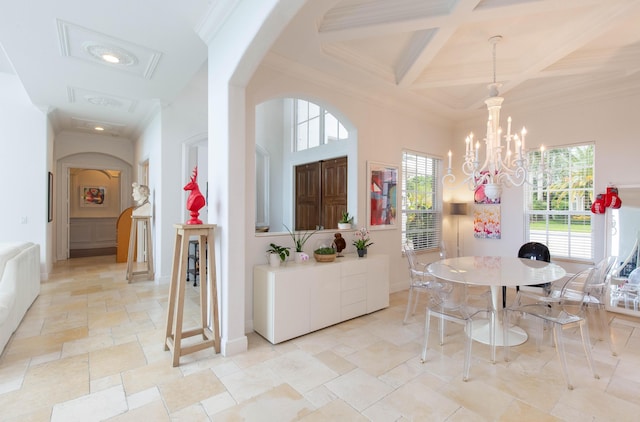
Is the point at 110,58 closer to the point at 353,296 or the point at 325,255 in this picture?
the point at 325,255

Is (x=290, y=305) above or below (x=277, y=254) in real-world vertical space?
below

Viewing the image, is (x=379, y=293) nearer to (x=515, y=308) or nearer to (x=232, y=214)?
(x=515, y=308)

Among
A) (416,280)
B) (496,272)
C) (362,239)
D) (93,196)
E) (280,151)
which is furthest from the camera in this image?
(93,196)

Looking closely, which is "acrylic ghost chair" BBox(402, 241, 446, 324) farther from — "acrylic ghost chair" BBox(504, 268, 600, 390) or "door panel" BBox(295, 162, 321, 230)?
"door panel" BBox(295, 162, 321, 230)

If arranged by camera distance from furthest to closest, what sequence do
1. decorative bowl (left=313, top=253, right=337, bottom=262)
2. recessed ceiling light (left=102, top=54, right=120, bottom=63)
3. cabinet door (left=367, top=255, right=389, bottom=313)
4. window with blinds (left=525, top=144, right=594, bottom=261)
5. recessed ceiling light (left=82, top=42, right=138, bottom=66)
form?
window with blinds (left=525, top=144, right=594, bottom=261), cabinet door (left=367, top=255, right=389, bottom=313), decorative bowl (left=313, top=253, right=337, bottom=262), recessed ceiling light (left=102, top=54, right=120, bottom=63), recessed ceiling light (left=82, top=42, right=138, bottom=66)

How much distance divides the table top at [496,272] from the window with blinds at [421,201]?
168 cm

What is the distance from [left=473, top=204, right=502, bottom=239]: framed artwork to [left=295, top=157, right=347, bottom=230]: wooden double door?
2.44 metres

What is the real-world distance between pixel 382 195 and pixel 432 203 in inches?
59.8

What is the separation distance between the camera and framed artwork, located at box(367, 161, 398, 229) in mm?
4500

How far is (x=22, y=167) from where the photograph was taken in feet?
17.1

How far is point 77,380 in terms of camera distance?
235cm

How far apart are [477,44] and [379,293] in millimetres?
3154

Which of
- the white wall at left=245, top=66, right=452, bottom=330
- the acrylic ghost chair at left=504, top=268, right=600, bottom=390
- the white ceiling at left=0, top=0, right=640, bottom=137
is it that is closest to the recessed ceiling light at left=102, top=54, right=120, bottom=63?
the white ceiling at left=0, top=0, right=640, bottom=137

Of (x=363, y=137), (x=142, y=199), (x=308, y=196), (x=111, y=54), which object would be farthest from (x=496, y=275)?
(x=142, y=199)
